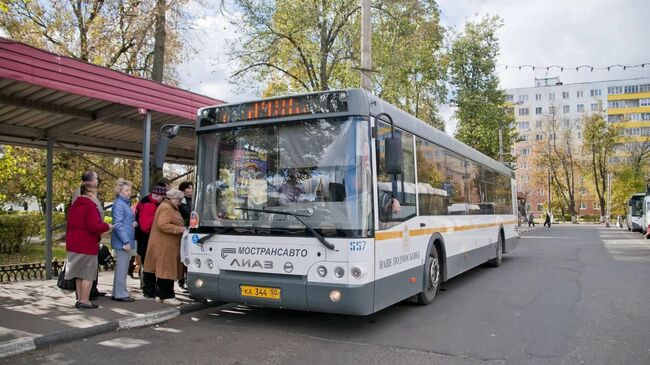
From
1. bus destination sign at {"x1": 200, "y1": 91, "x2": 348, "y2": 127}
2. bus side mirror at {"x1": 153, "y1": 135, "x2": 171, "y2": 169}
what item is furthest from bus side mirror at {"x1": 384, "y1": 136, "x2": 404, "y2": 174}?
bus side mirror at {"x1": 153, "y1": 135, "x2": 171, "y2": 169}

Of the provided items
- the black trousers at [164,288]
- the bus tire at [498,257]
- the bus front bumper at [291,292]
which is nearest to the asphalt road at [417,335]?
the bus front bumper at [291,292]

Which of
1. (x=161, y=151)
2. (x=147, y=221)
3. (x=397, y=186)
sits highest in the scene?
(x=161, y=151)

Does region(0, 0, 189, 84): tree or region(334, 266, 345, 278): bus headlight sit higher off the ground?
region(0, 0, 189, 84): tree

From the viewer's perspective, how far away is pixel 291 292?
6.00 metres

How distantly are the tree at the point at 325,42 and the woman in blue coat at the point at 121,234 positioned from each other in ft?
53.3

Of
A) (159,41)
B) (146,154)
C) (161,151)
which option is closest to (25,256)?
(159,41)

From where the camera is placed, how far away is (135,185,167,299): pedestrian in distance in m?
8.18

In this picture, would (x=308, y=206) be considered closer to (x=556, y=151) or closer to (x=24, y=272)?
(x=24, y=272)

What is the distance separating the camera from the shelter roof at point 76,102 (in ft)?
23.3

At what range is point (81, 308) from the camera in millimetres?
7176

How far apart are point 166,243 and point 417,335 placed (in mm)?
4040

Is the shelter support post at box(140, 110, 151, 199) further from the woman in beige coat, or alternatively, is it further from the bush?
the bush

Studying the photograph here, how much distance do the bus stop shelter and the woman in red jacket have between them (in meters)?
1.75

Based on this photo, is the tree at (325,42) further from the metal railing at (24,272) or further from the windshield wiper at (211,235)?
the windshield wiper at (211,235)
